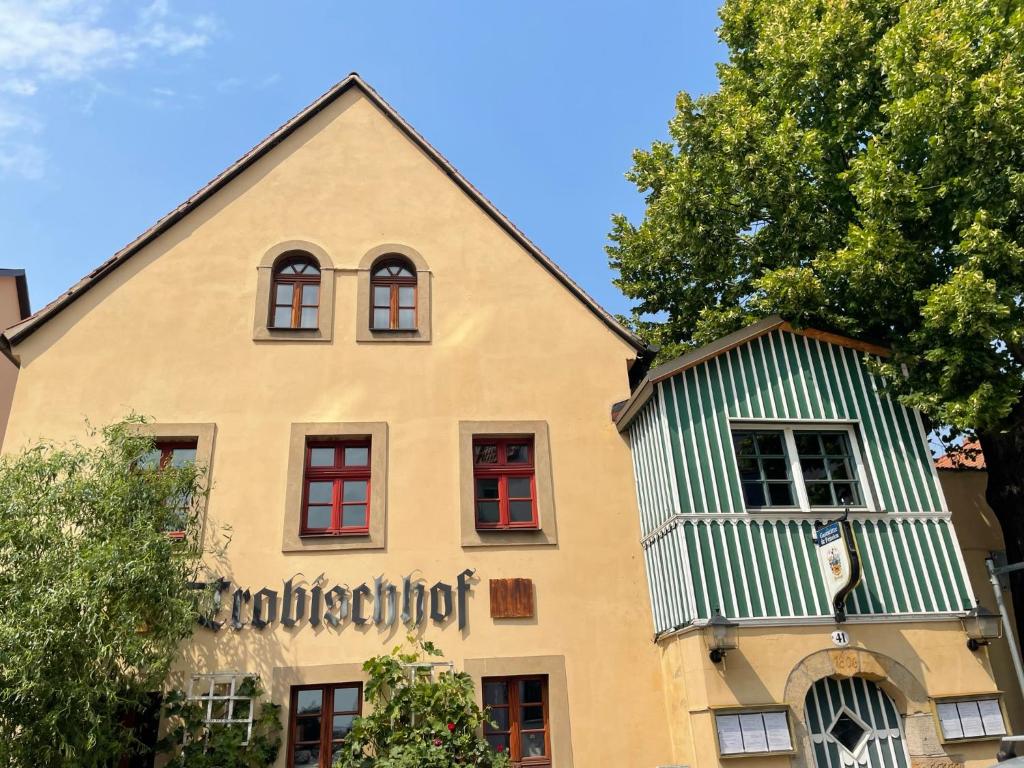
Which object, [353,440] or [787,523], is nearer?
[787,523]

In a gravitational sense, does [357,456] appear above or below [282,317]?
below

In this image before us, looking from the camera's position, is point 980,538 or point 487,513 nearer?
point 487,513

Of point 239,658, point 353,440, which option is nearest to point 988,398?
point 353,440

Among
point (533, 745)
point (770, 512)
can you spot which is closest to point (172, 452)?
point (533, 745)

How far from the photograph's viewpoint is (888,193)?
1002 cm

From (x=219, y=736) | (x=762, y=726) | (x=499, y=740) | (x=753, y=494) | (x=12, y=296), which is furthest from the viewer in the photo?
(x=12, y=296)

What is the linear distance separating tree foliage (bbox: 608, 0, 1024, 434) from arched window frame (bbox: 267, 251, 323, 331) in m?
5.74

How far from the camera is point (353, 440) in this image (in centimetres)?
1069

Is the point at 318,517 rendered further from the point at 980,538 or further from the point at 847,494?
the point at 980,538

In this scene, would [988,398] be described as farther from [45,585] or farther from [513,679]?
[45,585]

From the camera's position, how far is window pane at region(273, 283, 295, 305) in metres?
11.5

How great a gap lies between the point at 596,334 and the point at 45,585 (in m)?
7.49

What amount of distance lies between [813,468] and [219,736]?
7.67 m

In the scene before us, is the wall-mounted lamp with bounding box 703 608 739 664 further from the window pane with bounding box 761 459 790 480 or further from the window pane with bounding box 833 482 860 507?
A: the window pane with bounding box 833 482 860 507
